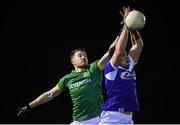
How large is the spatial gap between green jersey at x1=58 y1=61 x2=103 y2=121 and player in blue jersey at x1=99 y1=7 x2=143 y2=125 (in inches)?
30.7

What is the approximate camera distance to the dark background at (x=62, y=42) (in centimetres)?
1107

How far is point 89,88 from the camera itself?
7.67m

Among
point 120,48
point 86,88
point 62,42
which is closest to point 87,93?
point 86,88

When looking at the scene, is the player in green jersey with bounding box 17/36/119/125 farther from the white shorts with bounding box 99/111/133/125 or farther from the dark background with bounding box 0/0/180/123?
the dark background with bounding box 0/0/180/123

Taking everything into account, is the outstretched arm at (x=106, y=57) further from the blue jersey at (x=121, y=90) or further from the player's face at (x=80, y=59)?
the blue jersey at (x=121, y=90)

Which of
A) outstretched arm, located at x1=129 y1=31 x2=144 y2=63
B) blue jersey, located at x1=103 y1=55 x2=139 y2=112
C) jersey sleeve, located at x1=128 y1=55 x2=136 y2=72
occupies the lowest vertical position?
blue jersey, located at x1=103 y1=55 x2=139 y2=112

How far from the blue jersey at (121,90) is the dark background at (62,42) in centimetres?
423

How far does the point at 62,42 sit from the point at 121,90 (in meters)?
4.51

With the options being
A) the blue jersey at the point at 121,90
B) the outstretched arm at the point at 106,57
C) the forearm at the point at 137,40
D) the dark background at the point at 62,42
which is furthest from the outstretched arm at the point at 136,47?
the dark background at the point at 62,42

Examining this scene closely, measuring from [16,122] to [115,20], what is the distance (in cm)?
258

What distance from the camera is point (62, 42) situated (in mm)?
11156

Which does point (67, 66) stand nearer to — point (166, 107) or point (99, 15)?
point (99, 15)

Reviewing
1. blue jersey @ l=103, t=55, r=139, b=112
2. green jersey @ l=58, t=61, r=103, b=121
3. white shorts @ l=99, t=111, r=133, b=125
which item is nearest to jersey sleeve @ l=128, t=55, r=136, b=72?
blue jersey @ l=103, t=55, r=139, b=112

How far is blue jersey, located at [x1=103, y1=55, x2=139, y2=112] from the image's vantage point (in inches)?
266
